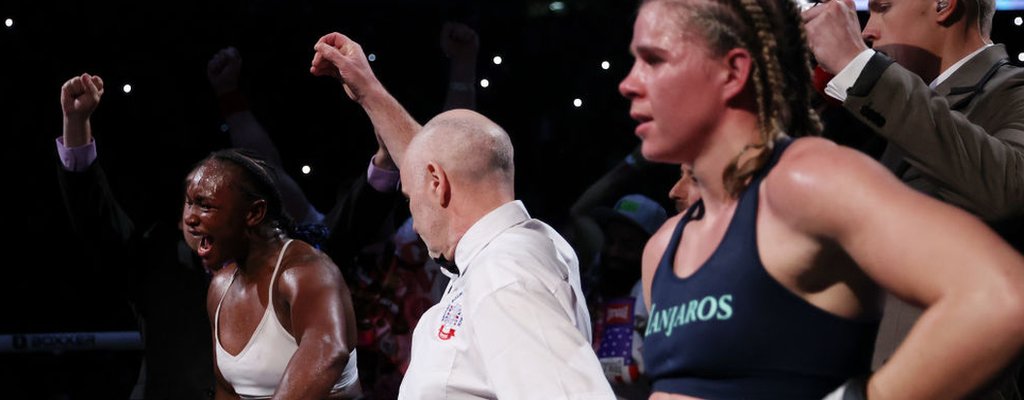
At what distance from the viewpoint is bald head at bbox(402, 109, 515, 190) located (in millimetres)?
2068

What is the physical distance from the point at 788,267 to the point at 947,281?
0.55ft

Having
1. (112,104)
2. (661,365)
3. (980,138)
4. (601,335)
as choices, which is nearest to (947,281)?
(661,365)

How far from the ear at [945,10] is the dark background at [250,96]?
108 inches

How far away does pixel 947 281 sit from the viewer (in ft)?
3.46

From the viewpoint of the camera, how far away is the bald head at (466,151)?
81.4 inches

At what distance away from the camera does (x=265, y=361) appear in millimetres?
2924

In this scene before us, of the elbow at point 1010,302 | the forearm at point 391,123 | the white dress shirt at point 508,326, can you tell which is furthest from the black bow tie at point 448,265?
the elbow at point 1010,302

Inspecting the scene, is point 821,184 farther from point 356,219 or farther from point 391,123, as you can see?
point 356,219

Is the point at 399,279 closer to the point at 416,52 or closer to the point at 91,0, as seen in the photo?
the point at 416,52

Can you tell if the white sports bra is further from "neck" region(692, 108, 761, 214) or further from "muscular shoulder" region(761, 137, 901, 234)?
"muscular shoulder" region(761, 137, 901, 234)

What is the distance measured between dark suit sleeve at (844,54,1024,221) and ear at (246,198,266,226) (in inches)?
74.1

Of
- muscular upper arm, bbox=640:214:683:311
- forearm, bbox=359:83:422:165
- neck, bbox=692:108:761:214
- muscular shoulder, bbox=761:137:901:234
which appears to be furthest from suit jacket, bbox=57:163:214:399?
muscular shoulder, bbox=761:137:901:234

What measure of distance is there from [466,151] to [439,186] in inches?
3.2

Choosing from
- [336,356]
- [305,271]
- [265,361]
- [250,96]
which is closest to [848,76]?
[336,356]
